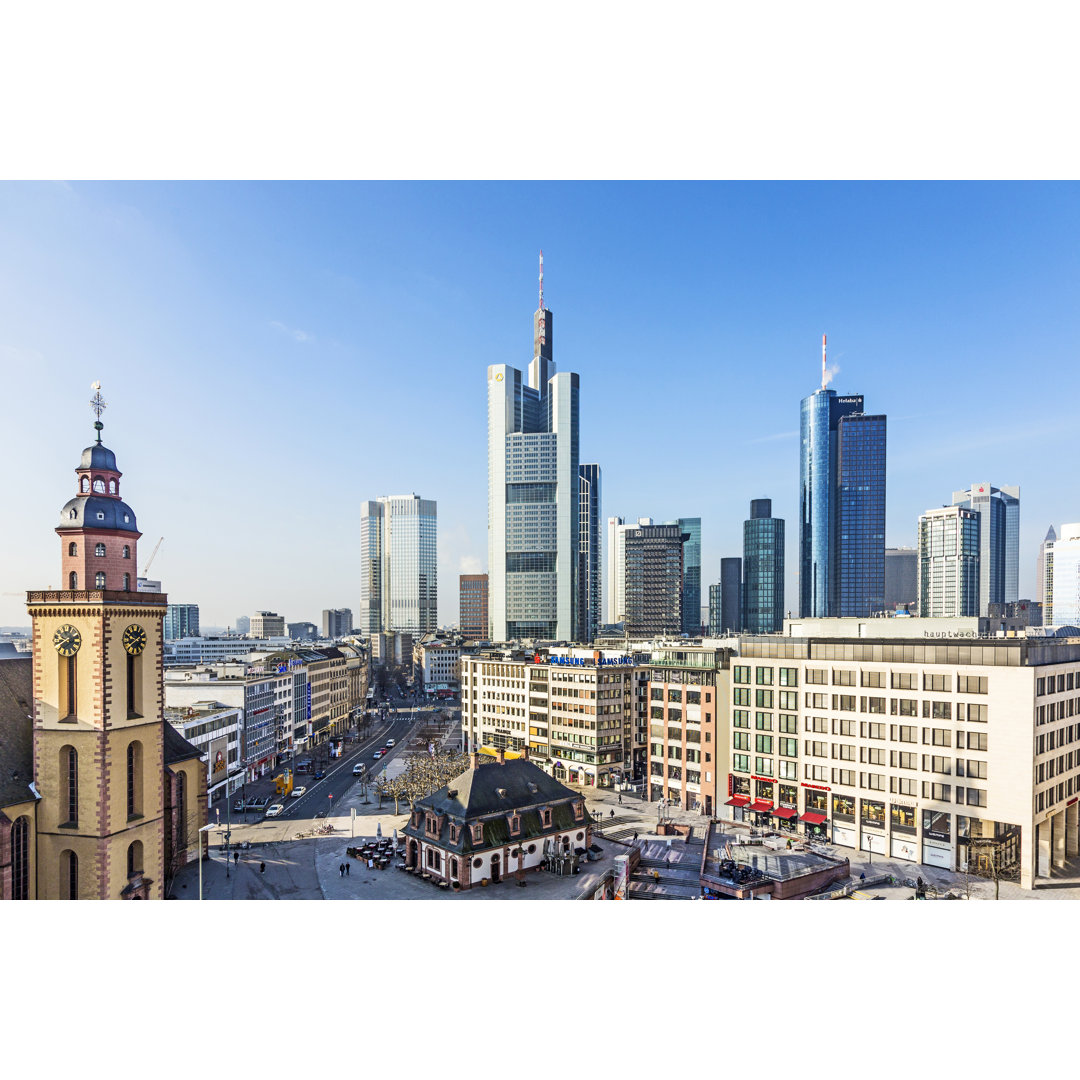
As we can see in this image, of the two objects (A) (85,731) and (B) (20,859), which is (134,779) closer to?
(A) (85,731)

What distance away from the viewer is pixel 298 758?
380ft

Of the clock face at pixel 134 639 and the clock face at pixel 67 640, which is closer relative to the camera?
the clock face at pixel 67 640

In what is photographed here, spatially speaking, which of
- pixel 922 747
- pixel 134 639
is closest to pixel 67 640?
pixel 134 639

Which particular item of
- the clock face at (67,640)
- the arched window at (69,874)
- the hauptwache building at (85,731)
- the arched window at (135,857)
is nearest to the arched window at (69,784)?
the hauptwache building at (85,731)

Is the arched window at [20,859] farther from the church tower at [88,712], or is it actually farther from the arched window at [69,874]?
the arched window at [69,874]

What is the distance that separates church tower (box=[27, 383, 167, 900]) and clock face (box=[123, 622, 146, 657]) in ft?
0.22

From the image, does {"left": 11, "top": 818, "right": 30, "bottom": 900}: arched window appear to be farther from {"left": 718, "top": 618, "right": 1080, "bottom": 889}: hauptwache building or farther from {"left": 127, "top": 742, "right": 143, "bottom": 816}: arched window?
Answer: {"left": 718, "top": 618, "right": 1080, "bottom": 889}: hauptwache building

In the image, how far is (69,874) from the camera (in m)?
40.7

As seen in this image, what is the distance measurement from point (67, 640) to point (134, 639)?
3.30 metres

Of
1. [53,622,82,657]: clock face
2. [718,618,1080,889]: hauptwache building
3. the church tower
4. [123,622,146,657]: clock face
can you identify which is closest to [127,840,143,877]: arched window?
the church tower

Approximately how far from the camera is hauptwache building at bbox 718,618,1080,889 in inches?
2190

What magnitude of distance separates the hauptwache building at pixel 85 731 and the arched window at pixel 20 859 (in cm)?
6

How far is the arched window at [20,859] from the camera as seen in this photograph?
3934cm

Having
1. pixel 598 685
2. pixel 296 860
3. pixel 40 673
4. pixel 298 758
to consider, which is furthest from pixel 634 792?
pixel 40 673
